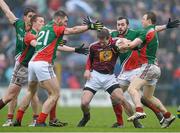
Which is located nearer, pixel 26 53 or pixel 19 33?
pixel 26 53

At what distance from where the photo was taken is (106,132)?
1543 centimetres

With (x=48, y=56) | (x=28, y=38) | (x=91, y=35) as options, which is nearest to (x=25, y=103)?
(x=48, y=56)

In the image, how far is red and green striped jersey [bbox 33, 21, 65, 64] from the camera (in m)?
16.6

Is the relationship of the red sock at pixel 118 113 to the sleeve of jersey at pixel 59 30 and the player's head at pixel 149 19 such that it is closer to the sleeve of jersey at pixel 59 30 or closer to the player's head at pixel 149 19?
the player's head at pixel 149 19

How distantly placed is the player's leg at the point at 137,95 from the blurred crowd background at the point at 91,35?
10127mm

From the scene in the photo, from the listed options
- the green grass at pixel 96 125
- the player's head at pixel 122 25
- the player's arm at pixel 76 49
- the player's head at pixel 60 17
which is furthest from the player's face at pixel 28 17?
the green grass at pixel 96 125

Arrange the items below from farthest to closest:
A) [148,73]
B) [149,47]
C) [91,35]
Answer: [91,35] → [149,47] → [148,73]

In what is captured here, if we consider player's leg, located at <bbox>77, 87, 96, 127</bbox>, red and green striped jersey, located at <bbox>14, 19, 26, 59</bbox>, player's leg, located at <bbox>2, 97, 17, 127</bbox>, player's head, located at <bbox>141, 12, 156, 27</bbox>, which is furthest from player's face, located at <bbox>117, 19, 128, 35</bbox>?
player's leg, located at <bbox>2, 97, 17, 127</bbox>

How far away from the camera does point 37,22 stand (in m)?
17.4

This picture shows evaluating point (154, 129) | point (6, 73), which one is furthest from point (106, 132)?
point (6, 73)

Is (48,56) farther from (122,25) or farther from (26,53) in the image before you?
(122,25)

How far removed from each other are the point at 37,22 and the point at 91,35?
12.6m

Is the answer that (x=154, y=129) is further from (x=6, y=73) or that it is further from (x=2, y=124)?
(x=6, y=73)

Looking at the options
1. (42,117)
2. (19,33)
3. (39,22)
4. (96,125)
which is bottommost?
(96,125)
